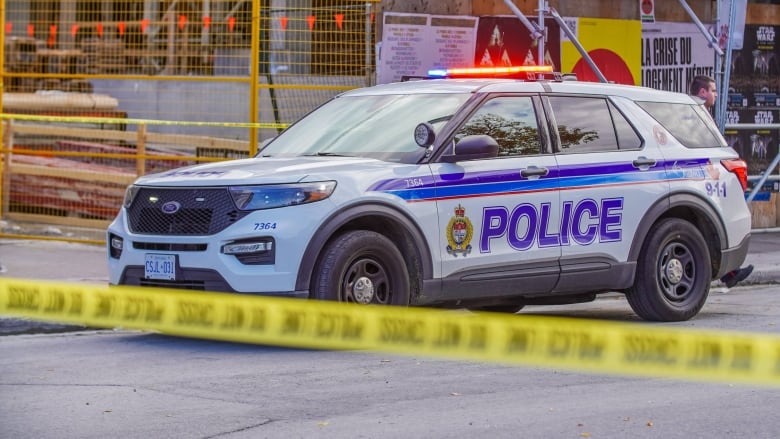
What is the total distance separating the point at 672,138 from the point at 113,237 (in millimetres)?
4030

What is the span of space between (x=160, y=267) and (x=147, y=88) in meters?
15.5

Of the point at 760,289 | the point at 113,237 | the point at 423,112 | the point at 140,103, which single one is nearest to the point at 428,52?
the point at 760,289

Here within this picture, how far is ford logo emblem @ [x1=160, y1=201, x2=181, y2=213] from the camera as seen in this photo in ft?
28.6

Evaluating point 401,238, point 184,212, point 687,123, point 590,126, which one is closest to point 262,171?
point 184,212

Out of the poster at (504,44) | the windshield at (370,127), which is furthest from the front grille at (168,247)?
the poster at (504,44)

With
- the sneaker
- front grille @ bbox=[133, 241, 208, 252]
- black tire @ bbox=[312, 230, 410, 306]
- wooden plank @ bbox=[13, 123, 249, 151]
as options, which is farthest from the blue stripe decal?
wooden plank @ bbox=[13, 123, 249, 151]

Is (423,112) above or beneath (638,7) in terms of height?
beneath

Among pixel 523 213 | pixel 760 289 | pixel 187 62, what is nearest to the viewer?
pixel 523 213

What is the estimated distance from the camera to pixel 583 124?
9.97 metres

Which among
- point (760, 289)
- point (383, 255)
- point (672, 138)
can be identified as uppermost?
point (672, 138)

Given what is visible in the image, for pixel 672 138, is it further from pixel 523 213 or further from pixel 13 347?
pixel 13 347

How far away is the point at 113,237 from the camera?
9188mm

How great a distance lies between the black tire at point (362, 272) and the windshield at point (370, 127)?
674mm

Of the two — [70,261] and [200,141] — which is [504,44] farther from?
[70,261]
